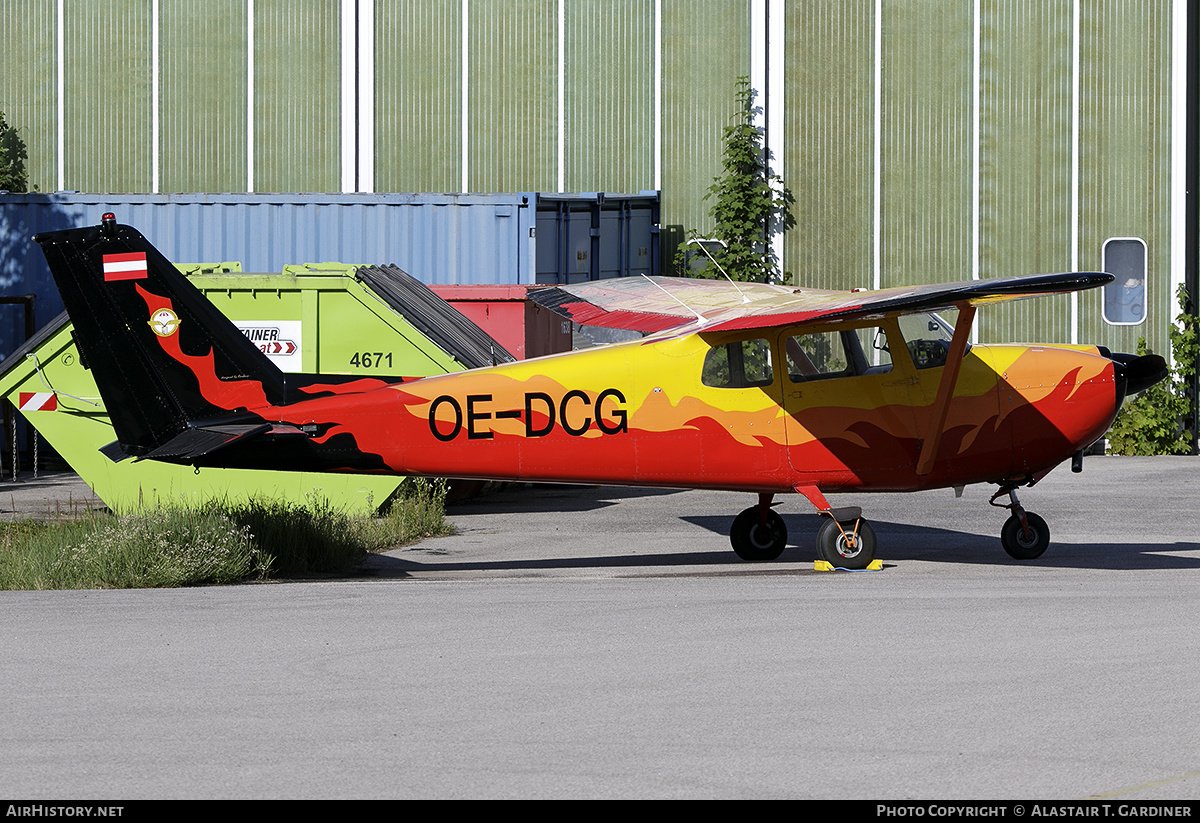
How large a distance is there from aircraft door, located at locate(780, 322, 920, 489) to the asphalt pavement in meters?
0.88

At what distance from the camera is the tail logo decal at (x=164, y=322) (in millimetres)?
10727

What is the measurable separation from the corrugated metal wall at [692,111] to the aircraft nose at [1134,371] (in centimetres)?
1116

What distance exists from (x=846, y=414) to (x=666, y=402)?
1501mm

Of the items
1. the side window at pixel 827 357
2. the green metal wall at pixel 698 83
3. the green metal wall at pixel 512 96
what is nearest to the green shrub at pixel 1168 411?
the green metal wall at pixel 698 83

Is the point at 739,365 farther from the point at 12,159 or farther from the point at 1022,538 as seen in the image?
the point at 12,159

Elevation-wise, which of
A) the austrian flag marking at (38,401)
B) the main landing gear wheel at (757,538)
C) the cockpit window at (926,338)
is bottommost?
the main landing gear wheel at (757,538)

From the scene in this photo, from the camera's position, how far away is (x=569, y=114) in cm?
2341

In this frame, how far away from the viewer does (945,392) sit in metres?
11.2

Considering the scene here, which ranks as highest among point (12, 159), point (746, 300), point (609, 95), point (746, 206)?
point (609, 95)

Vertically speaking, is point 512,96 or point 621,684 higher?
point 512,96

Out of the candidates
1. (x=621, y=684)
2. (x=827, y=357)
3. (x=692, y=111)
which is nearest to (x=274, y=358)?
(x=827, y=357)

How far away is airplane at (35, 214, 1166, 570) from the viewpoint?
1065 centimetres

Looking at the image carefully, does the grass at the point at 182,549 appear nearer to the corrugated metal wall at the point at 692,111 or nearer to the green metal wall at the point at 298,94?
the green metal wall at the point at 298,94
